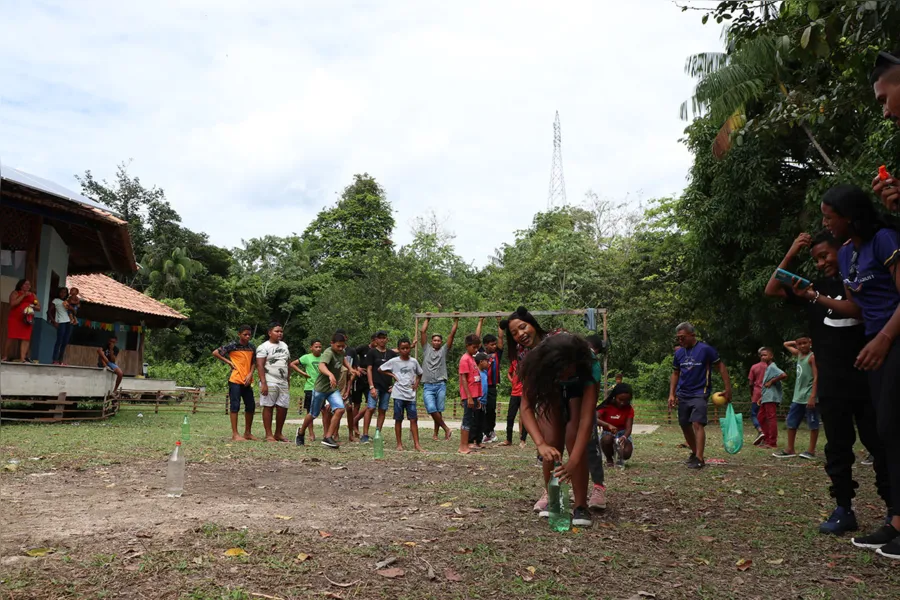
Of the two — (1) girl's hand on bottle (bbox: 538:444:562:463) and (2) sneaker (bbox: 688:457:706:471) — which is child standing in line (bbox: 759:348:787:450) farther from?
(1) girl's hand on bottle (bbox: 538:444:562:463)

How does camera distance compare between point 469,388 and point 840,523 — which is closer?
point 840,523

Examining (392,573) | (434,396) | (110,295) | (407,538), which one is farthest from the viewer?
(110,295)

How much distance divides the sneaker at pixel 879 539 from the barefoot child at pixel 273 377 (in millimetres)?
9186

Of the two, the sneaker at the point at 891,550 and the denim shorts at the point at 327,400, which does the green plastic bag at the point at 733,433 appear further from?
the sneaker at the point at 891,550

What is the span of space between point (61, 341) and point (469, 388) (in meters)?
11.0

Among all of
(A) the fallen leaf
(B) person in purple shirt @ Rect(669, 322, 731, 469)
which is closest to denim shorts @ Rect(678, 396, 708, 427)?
(B) person in purple shirt @ Rect(669, 322, 731, 469)

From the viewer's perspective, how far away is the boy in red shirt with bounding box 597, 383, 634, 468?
9438 mm

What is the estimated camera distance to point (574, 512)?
5.42 metres

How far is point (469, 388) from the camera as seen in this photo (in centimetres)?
1208

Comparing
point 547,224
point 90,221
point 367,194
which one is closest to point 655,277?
point 547,224

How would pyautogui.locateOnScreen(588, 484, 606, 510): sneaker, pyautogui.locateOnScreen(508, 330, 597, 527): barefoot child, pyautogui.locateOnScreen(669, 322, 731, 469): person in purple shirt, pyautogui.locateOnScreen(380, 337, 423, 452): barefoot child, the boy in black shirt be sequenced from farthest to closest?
pyautogui.locateOnScreen(380, 337, 423, 452): barefoot child < pyautogui.locateOnScreen(669, 322, 731, 469): person in purple shirt < pyautogui.locateOnScreen(588, 484, 606, 510): sneaker < pyautogui.locateOnScreen(508, 330, 597, 527): barefoot child < the boy in black shirt

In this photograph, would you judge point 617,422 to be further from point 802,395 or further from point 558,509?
point 558,509

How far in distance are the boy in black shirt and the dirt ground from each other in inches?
15.1

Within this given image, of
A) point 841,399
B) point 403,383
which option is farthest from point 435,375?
point 841,399
